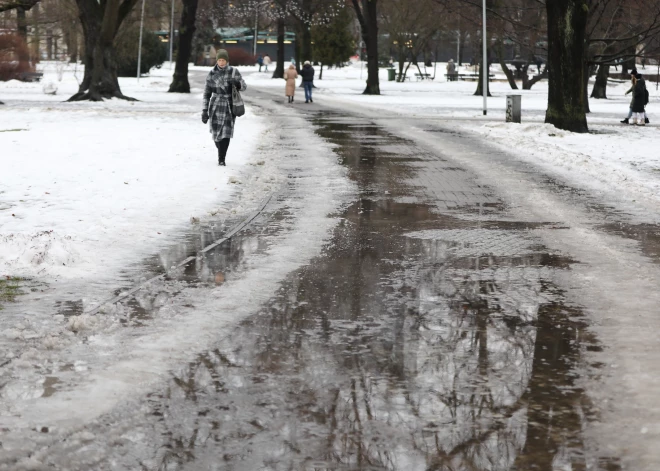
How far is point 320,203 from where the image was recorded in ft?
39.4

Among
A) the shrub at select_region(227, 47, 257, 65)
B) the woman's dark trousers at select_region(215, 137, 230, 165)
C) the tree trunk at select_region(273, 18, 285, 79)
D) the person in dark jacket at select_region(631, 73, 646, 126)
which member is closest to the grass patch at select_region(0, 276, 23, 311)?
the woman's dark trousers at select_region(215, 137, 230, 165)

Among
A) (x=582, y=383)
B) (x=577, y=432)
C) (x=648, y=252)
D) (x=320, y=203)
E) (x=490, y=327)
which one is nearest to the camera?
(x=577, y=432)

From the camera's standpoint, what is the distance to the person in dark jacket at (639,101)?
2853 centimetres

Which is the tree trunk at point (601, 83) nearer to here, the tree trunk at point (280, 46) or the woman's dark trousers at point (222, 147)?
the tree trunk at point (280, 46)

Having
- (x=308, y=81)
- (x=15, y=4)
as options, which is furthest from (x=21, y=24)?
(x=15, y=4)

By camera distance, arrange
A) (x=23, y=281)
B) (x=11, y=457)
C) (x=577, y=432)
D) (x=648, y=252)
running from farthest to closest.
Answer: (x=648, y=252) → (x=23, y=281) → (x=577, y=432) → (x=11, y=457)

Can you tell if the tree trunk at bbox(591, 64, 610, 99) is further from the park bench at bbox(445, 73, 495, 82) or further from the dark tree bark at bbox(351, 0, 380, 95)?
the park bench at bbox(445, 73, 495, 82)

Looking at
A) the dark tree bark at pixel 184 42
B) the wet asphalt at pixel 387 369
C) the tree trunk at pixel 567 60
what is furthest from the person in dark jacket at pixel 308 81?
the wet asphalt at pixel 387 369

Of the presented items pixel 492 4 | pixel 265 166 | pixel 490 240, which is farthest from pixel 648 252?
pixel 492 4

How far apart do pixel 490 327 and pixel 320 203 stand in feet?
19.5

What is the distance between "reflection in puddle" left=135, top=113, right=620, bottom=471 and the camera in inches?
164

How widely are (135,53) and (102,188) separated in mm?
58359

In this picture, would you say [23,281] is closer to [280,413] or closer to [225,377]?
[225,377]

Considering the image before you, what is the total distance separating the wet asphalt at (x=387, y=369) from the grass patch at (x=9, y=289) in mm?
520
